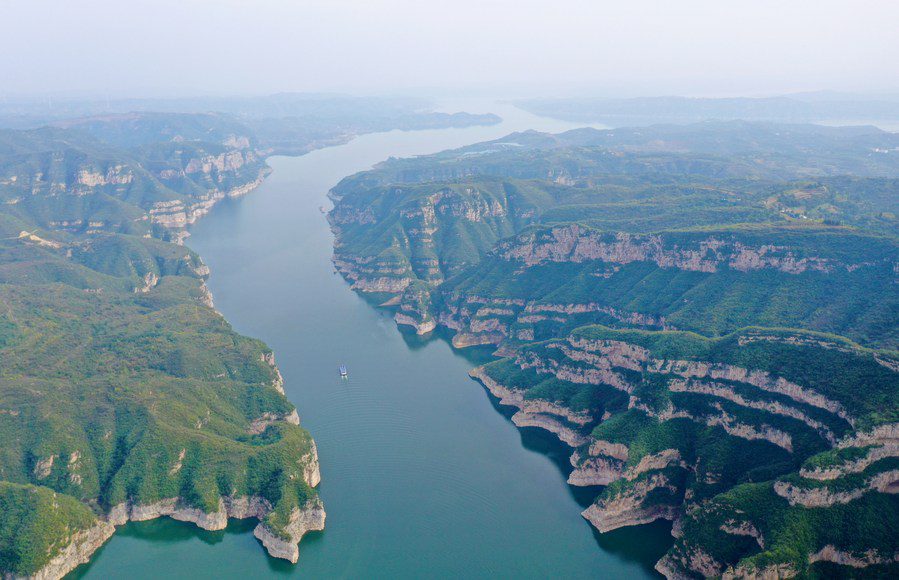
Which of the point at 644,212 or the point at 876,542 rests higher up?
the point at 644,212

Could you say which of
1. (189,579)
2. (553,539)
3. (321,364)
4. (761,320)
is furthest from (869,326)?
(189,579)

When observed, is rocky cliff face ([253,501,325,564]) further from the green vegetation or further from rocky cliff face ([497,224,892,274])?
rocky cliff face ([497,224,892,274])

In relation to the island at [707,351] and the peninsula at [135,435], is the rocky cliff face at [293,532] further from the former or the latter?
the island at [707,351]

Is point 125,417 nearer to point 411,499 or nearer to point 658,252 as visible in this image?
point 411,499

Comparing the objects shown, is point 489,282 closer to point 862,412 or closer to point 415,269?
point 415,269

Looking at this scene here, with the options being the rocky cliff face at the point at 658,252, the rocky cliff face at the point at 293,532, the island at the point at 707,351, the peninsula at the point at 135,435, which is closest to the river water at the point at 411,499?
the rocky cliff face at the point at 293,532

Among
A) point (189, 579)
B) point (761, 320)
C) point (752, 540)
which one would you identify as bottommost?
point (189, 579)

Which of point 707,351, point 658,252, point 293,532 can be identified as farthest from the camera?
point 658,252

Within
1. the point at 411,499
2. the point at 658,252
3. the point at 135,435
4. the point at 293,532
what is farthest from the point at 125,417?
the point at 658,252

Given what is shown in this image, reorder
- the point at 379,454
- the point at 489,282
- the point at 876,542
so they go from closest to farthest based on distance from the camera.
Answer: the point at 876,542
the point at 379,454
the point at 489,282
